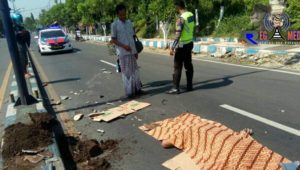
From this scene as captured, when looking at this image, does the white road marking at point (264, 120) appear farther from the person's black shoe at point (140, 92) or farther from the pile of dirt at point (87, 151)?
the pile of dirt at point (87, 151)

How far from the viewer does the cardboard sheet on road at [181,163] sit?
14.2 ft

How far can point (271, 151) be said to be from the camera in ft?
14.5

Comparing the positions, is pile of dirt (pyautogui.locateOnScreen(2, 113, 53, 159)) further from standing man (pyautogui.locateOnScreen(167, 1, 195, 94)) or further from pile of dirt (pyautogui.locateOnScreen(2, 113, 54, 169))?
standing man (pyautogui.locateOnScreen(167, 1, 195, 94))

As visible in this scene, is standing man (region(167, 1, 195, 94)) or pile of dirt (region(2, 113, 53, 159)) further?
standing man (region(167, 1, 195, 94))

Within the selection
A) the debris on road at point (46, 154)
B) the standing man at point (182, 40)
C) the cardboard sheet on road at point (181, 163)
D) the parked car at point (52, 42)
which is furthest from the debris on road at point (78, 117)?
the parked car at point (52, 42)

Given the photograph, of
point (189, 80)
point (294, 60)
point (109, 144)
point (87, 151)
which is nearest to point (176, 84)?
point (189, 80)

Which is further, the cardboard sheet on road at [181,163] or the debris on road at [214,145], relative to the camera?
the cardboard sheet on road at [181,163]

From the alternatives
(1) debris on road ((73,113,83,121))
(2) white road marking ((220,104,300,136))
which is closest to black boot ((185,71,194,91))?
(2) white road marking ((220,104,300,136))

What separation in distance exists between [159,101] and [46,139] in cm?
310

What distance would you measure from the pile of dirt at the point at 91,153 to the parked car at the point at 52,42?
17307 millimetres

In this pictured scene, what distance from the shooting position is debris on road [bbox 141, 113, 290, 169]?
13.5ft

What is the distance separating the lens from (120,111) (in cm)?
696

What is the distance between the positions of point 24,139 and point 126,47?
3420 millimetres

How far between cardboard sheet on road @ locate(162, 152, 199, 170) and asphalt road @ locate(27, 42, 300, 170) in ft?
0.37
